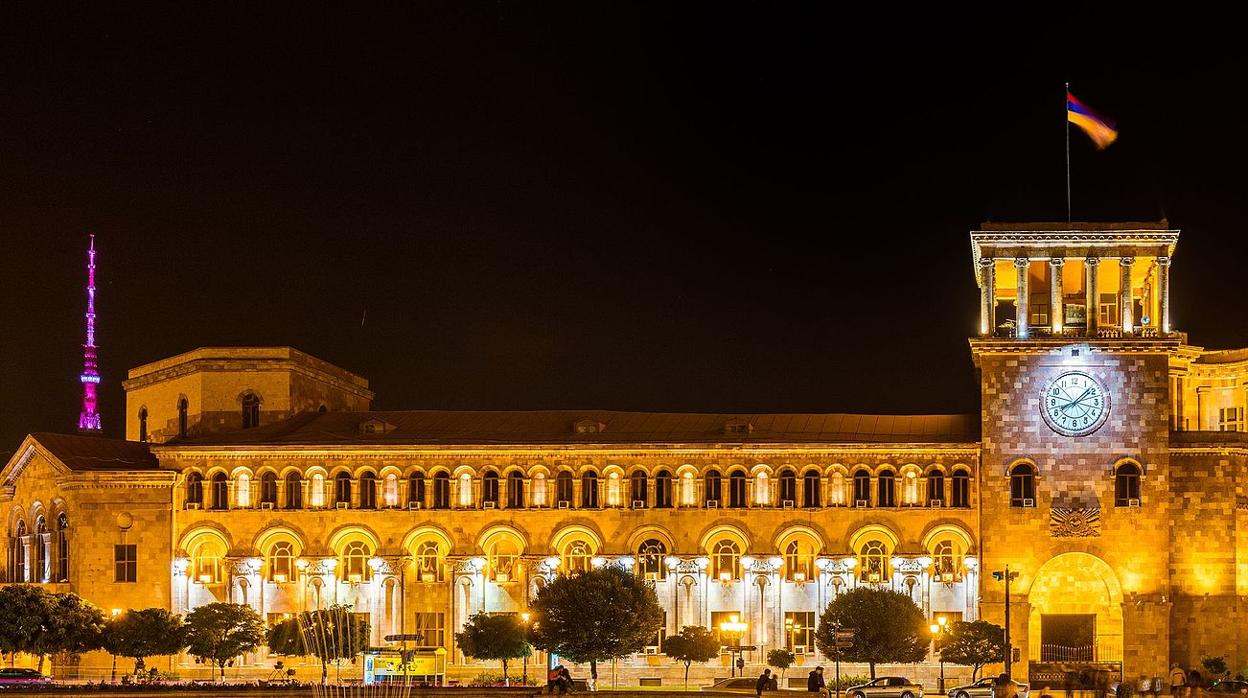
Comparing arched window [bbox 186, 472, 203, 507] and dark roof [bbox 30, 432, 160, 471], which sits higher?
dark roof [bbox 30, 432, 160, 471]

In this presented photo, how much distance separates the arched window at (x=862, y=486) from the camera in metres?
88.2

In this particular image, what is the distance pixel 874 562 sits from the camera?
286 feet

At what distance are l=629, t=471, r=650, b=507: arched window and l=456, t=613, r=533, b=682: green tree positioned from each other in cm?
1103

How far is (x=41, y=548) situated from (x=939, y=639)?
4435cm

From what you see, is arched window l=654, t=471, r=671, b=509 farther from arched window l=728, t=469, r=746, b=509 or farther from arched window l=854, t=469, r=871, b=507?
arched window l=854, t=469, r=871, b=507

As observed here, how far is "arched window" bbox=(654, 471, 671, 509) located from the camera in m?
89.1

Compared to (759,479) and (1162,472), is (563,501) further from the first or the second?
→ (1162,472)

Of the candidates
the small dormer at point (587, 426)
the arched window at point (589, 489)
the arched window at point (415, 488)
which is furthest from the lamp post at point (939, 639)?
the arched window at point (415, 488)

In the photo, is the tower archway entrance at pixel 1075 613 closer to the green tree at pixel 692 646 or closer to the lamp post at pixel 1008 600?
the lamp post at pixel 1008 600

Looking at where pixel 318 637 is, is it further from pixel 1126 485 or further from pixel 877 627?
pixel 1126 485

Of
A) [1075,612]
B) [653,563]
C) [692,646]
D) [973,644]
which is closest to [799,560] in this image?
[653,563]

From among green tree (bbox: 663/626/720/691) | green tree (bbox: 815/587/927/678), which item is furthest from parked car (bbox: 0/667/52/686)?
green tree (bbox: 815/587/927/678)

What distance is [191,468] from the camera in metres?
90.1

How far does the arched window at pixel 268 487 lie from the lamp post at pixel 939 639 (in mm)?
32593
